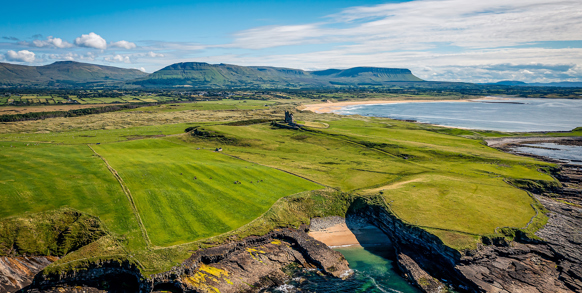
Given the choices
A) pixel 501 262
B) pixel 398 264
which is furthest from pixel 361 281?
pixel 501 262

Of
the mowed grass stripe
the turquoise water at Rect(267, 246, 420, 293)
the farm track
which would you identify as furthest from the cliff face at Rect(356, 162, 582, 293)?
the farm track

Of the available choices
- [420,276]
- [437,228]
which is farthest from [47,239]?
[437,228]

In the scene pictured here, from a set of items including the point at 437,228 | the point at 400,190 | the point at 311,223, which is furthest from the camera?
the point at 400,190

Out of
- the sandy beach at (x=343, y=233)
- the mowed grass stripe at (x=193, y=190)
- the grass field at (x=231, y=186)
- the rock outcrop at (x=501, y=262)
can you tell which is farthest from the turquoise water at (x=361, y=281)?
the mowed grass stripe at (x=193, y=190)

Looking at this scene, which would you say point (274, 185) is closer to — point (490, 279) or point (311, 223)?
point (311, 223)

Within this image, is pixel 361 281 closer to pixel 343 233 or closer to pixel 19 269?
pixel 343 233
